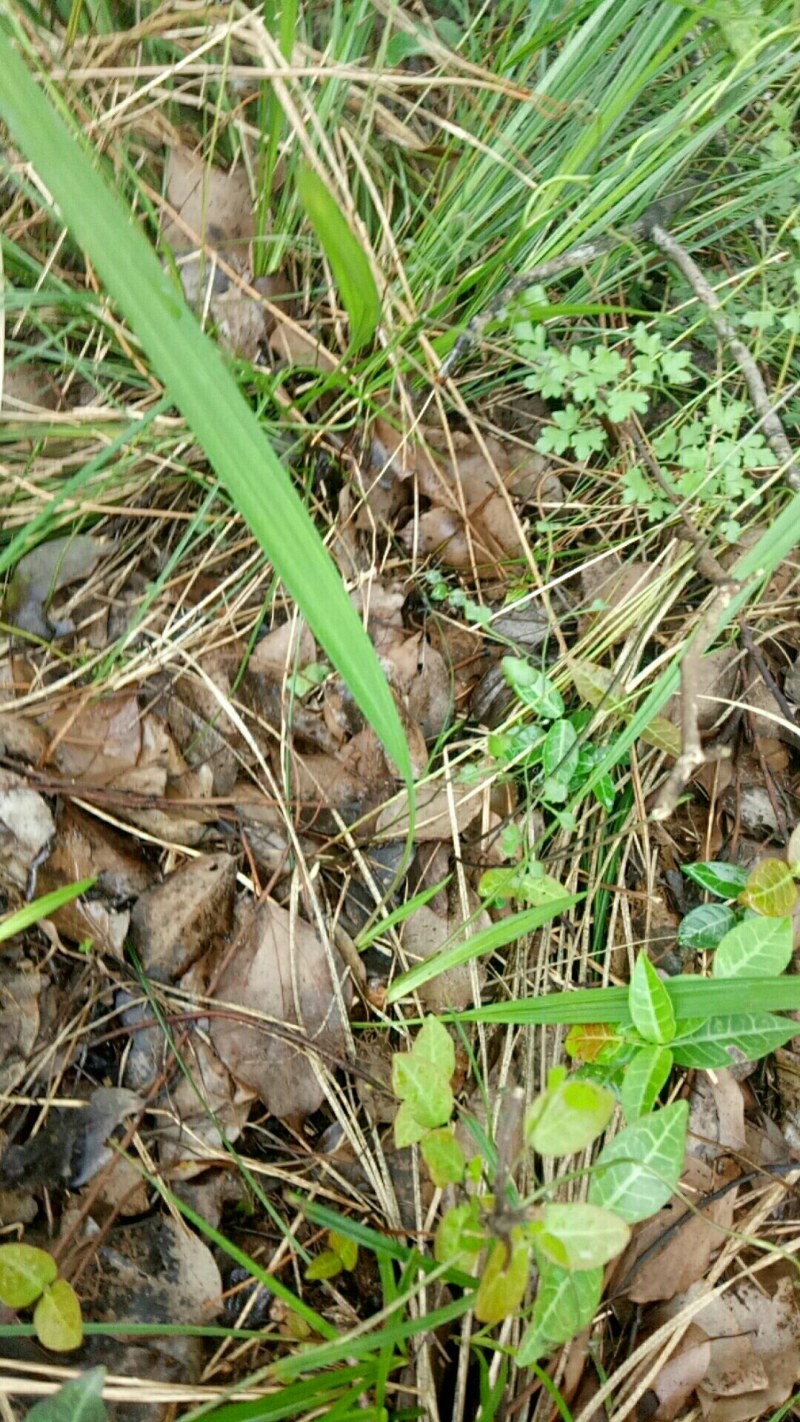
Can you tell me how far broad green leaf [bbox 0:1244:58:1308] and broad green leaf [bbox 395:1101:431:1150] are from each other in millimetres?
437

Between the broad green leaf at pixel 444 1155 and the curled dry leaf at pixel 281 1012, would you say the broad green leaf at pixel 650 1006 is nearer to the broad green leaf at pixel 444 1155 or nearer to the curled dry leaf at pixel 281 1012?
the broad green leaf at pixel 444 1155

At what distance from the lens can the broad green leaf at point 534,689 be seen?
1226mm

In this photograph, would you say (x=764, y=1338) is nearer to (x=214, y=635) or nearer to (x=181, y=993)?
(x=181, y=993)

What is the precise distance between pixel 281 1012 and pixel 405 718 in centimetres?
46

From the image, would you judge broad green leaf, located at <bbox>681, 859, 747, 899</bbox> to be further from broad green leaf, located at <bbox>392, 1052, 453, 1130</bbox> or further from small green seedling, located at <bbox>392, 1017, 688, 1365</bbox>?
broad green leaf, located at <bbox>392, 1052, 453, 1130</bbox>

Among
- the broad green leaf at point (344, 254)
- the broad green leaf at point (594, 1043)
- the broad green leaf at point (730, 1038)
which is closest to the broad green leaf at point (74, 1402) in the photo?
the broad green leaf at point (594, 1043)

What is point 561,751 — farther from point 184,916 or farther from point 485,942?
point 184,916

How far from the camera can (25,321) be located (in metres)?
1.29

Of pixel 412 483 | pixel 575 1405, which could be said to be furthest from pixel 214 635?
pixel 575 1405

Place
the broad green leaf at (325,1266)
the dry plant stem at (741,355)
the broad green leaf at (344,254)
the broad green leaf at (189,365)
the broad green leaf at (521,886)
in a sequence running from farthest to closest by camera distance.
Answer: the dry plant stem at (741,355)
the broad green leaf at (521,886)
the broad green leaf at (325,1266)
the broad green leaf at (344,254)
the broad green leaf at (189,365)

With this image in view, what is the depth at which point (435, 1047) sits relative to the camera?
1006 mm

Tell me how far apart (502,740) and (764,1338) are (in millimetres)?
926

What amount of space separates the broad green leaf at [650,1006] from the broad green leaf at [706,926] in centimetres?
20

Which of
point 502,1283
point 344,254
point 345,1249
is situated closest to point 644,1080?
point 502,1283
